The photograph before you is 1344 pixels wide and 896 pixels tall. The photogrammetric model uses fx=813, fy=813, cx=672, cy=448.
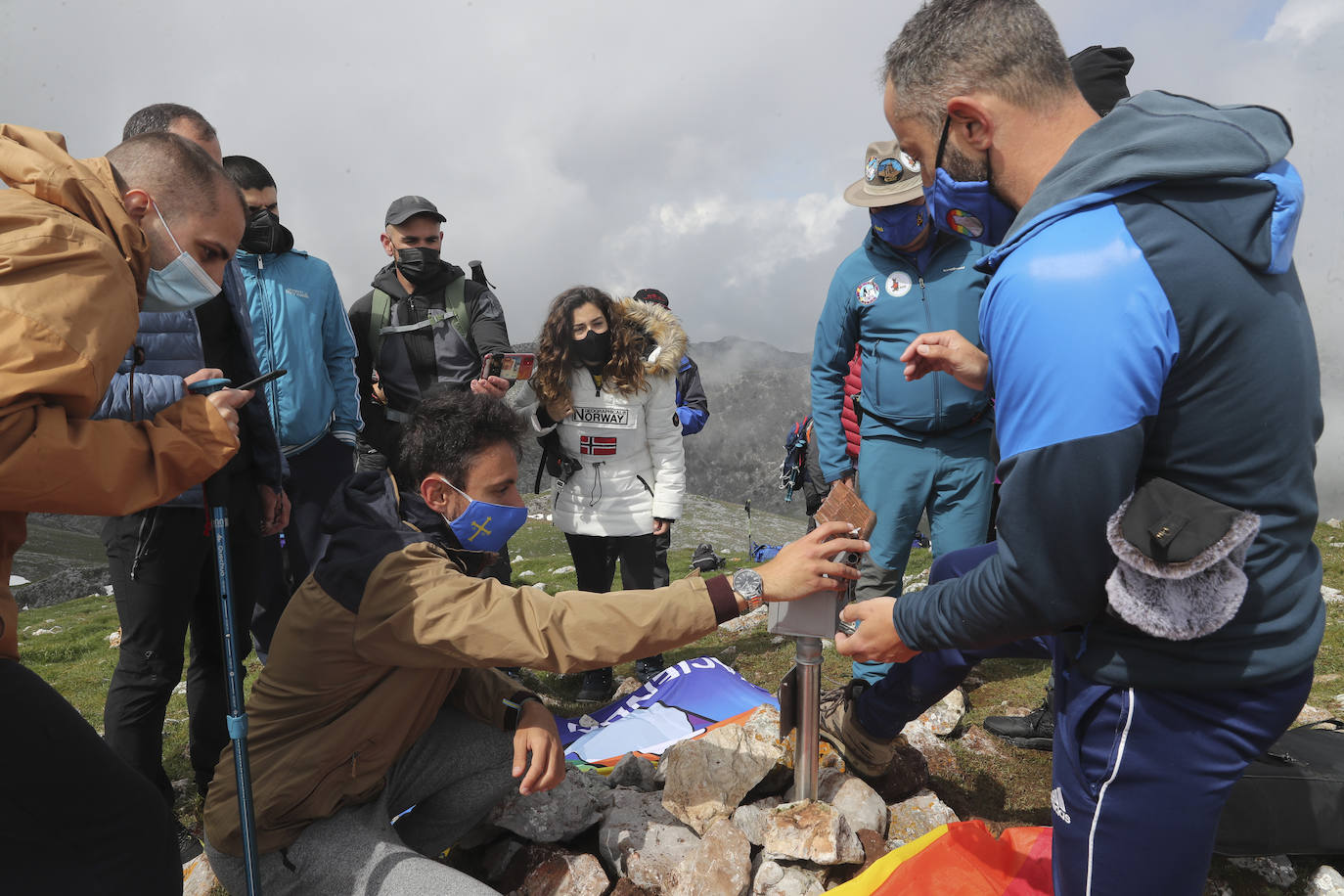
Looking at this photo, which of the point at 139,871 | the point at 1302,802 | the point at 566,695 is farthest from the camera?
the point at 566,695

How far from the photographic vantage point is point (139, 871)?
255cm

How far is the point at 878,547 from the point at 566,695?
3.02 metres

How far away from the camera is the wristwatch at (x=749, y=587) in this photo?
10.4 ft

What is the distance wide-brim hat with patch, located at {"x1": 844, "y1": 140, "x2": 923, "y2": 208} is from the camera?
500 centimetres

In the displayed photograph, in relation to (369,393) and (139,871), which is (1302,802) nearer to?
(139,871)

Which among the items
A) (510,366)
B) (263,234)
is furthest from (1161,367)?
(263,234)

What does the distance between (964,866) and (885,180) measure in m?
3.86

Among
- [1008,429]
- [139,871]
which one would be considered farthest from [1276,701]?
[139,871]

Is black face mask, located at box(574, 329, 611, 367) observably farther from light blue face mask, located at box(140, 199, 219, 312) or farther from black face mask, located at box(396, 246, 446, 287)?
light blue face mask, located at box(140, 199, 219, 312)

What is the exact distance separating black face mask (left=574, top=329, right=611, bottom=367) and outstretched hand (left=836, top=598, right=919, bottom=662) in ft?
12.6

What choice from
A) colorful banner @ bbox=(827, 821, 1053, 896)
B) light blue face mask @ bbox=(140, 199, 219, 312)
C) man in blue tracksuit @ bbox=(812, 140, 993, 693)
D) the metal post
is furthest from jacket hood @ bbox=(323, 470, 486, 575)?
man in blue tracksuit @ bbox=(812, 140, 993, 693)

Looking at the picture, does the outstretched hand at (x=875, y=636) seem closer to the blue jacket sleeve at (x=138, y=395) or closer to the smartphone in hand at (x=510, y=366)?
the blue jacket sleeve at (x=138, y=395)

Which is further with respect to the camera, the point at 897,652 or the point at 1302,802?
the point at 1302,802

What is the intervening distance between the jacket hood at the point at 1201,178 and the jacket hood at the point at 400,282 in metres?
5.36
